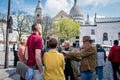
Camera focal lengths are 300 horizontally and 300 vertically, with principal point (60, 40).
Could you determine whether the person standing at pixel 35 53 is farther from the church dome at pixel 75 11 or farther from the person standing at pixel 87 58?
the church dome at pixel 75 11

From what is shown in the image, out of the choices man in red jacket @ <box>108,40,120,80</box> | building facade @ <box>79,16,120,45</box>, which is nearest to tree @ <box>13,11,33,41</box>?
building facade @ <box>79,16,120,45</box>

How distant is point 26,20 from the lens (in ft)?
230

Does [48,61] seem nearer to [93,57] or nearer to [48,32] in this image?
[93,57]

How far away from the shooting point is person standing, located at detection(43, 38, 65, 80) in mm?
5984

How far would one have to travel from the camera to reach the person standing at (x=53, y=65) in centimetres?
598

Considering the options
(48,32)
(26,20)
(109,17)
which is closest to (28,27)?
(26,20)

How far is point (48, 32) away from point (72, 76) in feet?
269

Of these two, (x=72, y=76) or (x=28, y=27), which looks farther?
(x=28, y=27)

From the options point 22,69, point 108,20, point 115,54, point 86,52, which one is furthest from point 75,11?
point 22,69

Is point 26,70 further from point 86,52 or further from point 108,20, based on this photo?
point 108,20

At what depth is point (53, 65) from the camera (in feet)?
19.7

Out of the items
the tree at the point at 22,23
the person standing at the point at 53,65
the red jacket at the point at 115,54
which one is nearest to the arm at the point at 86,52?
the person standing at the point at 53,65

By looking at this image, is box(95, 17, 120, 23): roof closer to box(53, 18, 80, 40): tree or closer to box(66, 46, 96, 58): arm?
box(53, 18, 80, 40): tree


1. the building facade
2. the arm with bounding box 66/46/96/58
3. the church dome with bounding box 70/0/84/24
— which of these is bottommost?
the arm with bounding box 66/46/96/58
